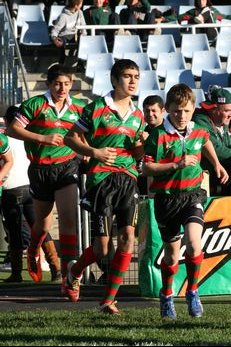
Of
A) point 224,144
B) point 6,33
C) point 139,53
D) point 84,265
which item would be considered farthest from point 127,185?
point 139,53

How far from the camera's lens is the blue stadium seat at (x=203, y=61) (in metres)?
20.6

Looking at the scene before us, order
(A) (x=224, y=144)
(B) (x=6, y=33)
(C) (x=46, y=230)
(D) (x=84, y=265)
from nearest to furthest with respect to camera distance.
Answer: (D) (x=84, y=265) < (C) (x=46, y=230) < (A) (x=224, y=144) < (B) (x=6, y=33)

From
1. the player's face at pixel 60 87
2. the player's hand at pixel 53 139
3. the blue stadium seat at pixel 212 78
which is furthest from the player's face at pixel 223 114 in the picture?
the blue stadium seat at pixel 212 78

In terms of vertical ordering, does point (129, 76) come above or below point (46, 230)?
above

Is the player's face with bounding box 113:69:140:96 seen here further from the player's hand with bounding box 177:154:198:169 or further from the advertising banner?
the advertising banner

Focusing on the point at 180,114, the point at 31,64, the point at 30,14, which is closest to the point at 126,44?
the point at 31,64

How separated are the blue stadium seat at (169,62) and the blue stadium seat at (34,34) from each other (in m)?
2.04

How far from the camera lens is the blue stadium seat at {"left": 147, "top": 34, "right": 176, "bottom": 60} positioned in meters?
21.1

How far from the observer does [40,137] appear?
10.5 meters

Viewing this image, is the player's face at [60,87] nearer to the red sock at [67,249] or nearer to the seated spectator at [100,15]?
the red sock at [67,249]

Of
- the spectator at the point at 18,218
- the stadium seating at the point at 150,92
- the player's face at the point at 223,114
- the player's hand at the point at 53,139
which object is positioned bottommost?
the stadium seating at the point at 150,92

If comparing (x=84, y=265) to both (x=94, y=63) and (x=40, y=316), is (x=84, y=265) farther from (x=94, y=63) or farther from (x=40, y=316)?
(x=94, y=63)

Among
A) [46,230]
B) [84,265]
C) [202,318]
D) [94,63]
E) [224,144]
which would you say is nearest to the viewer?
[202,318]

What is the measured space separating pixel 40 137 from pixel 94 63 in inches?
391
